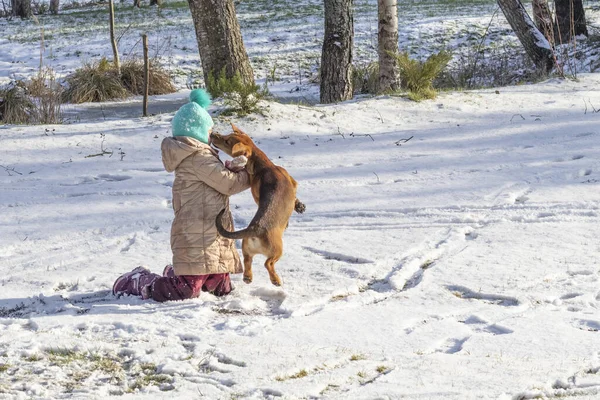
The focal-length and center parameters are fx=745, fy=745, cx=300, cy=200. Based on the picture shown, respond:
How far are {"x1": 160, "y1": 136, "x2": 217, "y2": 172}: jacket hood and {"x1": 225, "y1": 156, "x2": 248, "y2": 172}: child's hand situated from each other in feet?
0.60

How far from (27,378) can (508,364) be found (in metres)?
2.34

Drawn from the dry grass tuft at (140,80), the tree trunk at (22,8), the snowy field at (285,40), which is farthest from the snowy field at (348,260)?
the tree trunk at (22,8)

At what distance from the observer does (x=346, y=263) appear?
17.7ft

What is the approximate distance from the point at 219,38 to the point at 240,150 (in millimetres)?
4661

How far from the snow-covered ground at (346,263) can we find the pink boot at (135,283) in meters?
0.13

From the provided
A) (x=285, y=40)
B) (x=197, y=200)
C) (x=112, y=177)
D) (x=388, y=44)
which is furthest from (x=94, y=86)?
(x=197, y=200)

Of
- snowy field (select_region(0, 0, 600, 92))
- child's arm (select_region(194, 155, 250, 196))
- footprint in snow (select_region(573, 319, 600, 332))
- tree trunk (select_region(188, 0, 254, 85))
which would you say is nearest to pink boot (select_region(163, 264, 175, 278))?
child's arm (select_region(194, 155, 250, 196))

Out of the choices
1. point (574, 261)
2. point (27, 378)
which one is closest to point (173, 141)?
point (27, 378)

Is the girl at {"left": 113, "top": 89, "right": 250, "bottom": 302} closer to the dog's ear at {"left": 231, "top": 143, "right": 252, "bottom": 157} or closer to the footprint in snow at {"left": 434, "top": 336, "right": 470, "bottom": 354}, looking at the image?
the dog's ear at {"left": 231, "top": 143, "right": 252, "bottom": 157}

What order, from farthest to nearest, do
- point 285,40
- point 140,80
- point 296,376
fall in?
point 285,40, point 140,80, point 296,376

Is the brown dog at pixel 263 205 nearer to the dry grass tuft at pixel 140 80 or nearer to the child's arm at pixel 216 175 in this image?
the child's arm at pixel 216 175

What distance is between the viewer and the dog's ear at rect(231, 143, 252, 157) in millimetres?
4625

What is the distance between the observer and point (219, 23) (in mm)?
8898

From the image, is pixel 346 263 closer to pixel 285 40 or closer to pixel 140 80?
pixel 140 80
